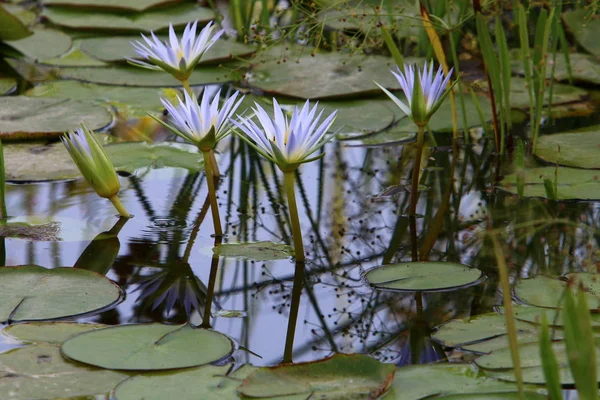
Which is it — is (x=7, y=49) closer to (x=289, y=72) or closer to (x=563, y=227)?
(x=289, y=72)

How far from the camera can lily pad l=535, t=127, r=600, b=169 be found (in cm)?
264

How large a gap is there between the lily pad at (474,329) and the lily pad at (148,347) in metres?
0.45

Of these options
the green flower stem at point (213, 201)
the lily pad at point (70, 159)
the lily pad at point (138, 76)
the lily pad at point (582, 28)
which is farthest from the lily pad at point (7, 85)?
the lily pad at point (582, 28)

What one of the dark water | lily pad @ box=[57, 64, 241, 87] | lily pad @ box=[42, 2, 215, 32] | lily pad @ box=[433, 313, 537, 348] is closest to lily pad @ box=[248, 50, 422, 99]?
lily pad @ box=[57, 64, 241, 87]

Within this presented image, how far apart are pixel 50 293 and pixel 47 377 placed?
37cm

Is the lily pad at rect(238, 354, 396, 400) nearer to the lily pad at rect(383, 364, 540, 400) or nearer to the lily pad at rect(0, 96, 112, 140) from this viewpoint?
the lily pad at rect(383, 364, 540, 400)

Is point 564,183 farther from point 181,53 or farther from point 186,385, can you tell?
point 186,385

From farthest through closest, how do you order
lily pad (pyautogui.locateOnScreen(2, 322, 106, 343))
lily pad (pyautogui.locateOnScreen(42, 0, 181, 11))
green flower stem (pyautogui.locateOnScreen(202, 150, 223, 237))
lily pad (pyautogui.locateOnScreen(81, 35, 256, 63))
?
lily pad (pyautogui.locateOnScreen(42, 0, 181, 11))
lily pad (pyautogui.locateOnScreen(81, 35, 256, 63))
green flower stem (pyautogui.locateOnScreen(202, 150, 223, 237))
lily pad (pyautogui.locateOnScreen(2, 322, 106, 343))

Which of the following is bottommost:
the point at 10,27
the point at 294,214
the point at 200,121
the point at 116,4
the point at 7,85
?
the point at 294,214

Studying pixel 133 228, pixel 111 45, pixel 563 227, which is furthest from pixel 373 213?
pixel 111 45

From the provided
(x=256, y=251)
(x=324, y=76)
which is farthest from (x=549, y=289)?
(x=324, y=76)

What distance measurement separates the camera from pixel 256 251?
6.91 feet

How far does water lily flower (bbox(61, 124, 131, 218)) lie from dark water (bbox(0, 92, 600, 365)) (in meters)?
0.11

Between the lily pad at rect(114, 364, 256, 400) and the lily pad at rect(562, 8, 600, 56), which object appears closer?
the lily pad at rect(114, 364, 256, 400)
